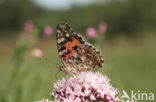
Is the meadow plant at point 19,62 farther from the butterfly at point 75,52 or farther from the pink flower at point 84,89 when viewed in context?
the pink flower at point 84,89

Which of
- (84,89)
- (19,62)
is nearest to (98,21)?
(19,62)

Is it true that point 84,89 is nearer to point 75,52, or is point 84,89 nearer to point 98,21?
point 75,52

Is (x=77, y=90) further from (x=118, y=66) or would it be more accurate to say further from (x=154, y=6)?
(x=154, y=6)

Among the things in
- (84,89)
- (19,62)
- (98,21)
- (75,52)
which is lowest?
(84,89)

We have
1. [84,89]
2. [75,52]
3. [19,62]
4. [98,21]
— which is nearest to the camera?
[84,89]

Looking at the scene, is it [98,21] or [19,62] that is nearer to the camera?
[19,62]

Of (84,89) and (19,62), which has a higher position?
(19,62)

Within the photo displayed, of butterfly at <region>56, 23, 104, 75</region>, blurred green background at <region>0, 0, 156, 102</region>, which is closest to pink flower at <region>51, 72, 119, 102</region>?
butterfly at <region>56, 23, 104, 75</region>

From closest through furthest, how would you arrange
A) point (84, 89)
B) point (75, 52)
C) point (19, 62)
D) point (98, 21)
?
1. point (84, 89)
2. point (75, 52)
3. point (19, 62)
4. point (98, 21)
